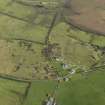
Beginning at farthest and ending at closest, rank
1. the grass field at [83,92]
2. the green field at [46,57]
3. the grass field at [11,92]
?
the green field at [46,57]
the grass field at [83,92]
the grass field at [11,92]

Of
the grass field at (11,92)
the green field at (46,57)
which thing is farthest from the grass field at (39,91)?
the grass field at (11,92)

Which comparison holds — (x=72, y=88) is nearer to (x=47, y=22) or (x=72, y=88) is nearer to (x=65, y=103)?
(x=65, y=103)

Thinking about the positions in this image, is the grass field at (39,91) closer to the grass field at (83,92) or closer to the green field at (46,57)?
the green field at (46,57)

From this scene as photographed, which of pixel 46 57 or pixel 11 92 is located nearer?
pixel 11 92

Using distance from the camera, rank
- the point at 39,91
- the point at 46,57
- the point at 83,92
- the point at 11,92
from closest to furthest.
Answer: the point at 11,92
the point at 39,91
the point at 83,92
the point at 46,57

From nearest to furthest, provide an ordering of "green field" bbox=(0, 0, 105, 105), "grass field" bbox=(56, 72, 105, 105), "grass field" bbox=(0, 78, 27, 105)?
"grass field" bbox=(0, 78, 27, 105) → "grass field" bbox=(56, 72, 105, 105) → "green field" bbox=(0, 0, 105, 105)

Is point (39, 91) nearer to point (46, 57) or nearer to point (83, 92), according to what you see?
point (83, 92)

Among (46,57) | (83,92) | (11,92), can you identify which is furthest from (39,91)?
(46,57)

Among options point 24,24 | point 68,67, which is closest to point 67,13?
point 24,24

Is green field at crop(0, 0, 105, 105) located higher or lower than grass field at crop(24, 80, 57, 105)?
higher

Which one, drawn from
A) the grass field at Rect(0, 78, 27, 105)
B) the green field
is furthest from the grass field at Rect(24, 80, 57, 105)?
the grass field at Rect(0, 78, 27, 105)

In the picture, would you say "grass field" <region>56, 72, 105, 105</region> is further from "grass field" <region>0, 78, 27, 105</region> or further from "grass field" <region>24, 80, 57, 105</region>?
"grass field" <region>0, 78, 27, 105</region>
